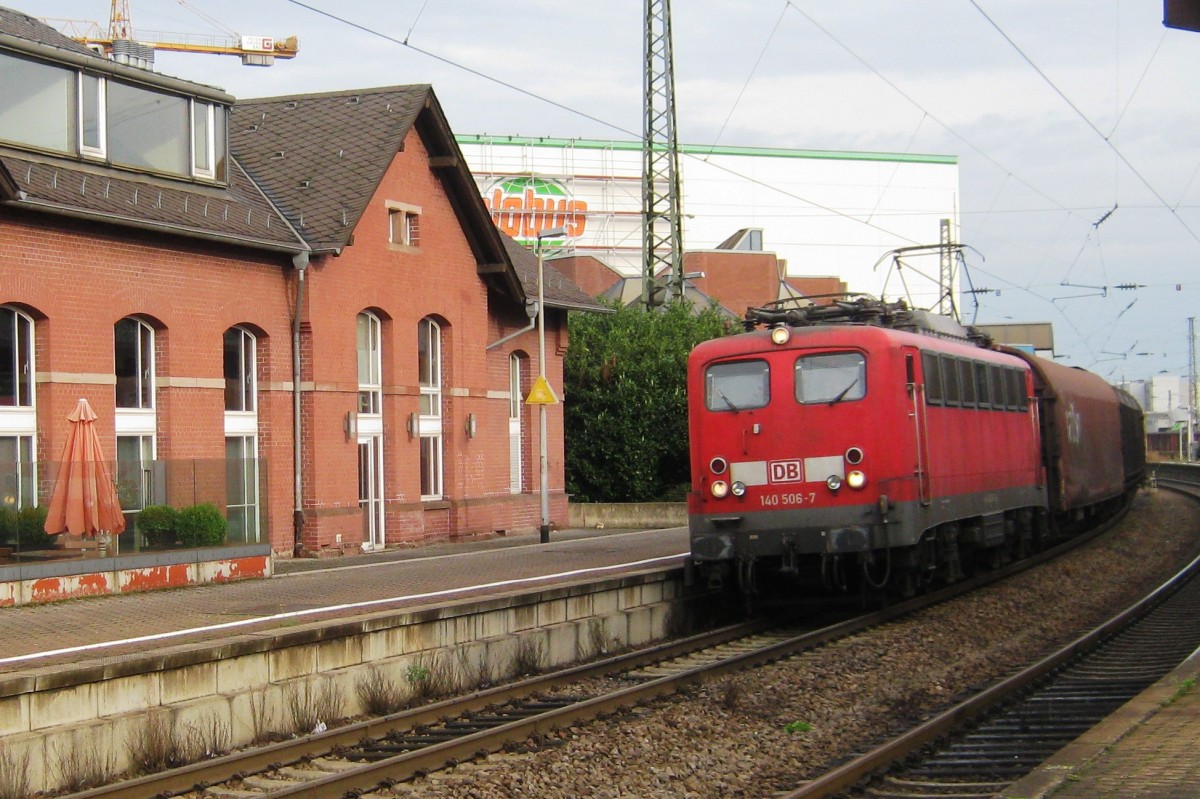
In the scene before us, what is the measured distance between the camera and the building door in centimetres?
2677

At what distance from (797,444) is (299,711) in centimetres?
655

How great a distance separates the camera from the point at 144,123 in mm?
22906

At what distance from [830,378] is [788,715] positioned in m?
5.20

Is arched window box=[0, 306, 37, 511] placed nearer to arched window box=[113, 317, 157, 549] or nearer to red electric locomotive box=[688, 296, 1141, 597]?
arched window box=[113, 317, 157, 549]

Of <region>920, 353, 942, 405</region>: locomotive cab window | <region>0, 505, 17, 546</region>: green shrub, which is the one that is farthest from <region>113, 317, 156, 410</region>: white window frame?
<region>920, 353, 942, 405</region>: locomotive cab window

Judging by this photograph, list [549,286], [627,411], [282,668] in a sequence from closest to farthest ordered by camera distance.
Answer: [282,668] < [549,286] < [627,411]

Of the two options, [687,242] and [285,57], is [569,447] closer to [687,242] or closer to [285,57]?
[687,242]

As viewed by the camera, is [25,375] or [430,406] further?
[430,406]

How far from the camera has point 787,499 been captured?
16.0 metres

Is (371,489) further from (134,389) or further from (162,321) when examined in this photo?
(162,321)

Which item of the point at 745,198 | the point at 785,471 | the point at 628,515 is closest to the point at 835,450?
the point at 785,471

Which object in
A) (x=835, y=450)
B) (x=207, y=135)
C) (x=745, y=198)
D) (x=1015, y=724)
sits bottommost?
(x=1015, y=724)

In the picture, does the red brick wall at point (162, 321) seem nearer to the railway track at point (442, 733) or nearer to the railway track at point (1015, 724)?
the railway track at point (442, 733)

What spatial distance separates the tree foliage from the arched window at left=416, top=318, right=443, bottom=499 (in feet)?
29.3
